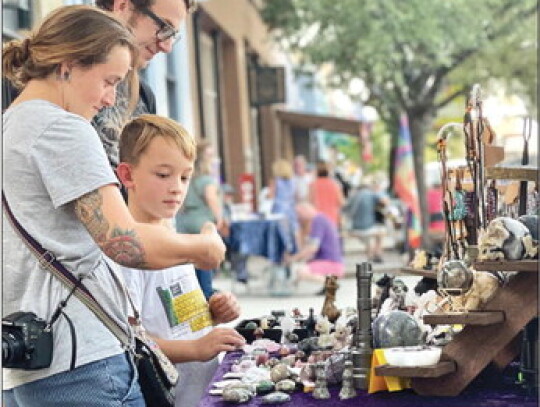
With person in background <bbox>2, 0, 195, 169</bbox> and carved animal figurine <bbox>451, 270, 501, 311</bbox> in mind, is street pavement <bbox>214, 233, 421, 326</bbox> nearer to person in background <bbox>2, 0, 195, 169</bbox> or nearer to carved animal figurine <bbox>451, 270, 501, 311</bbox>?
person in background <bbox>2, 0, 195, 169</bbox>

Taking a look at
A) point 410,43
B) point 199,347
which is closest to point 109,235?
point 199,347

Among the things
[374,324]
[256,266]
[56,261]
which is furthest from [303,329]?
[256,266]

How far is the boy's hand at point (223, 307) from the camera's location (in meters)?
3.01

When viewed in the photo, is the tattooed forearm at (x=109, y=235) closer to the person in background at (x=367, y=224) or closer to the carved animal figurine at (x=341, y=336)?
the carved animal figurine at (x=341, y=336)

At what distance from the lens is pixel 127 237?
2.22 meters

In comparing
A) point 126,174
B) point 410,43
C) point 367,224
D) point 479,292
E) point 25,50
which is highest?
point 410,43

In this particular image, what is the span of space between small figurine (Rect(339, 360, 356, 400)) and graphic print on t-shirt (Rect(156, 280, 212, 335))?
754 mm

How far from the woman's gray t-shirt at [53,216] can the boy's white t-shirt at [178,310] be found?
50cm

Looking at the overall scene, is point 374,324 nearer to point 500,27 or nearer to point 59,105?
point 59,105

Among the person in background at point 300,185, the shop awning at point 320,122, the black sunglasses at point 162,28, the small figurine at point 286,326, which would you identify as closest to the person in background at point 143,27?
the black sunglasses at point 162,28

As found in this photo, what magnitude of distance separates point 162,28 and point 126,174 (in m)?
0.52

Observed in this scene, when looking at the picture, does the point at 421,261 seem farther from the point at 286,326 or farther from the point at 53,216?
the point at 53,216

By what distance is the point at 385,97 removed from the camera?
69.4ft

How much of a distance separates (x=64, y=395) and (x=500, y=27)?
1897cm
